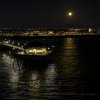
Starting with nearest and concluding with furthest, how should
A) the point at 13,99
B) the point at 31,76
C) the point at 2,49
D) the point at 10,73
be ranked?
the point at 13,99, the point at 31,76, the point at 10,73, the point at 2,49

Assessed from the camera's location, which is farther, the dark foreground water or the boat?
the boat

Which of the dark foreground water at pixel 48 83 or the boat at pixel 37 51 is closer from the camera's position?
the dark foreground water at pixel 48 83

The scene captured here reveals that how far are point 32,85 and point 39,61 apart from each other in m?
26.5

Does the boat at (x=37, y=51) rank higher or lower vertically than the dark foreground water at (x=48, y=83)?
higher

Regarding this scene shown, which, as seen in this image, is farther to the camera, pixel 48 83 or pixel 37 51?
pixel 37 51

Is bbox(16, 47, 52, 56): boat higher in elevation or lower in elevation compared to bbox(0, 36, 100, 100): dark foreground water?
higher

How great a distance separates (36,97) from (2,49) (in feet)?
254

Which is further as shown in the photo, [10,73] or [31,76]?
[10,73]

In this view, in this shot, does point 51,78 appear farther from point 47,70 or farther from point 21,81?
point 47,70

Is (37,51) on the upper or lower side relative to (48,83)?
upper

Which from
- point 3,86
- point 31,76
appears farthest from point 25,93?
point 31,76

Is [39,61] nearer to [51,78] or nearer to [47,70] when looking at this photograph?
[47,70]

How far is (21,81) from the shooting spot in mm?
49250

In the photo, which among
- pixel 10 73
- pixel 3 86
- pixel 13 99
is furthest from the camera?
pixel 10 73
